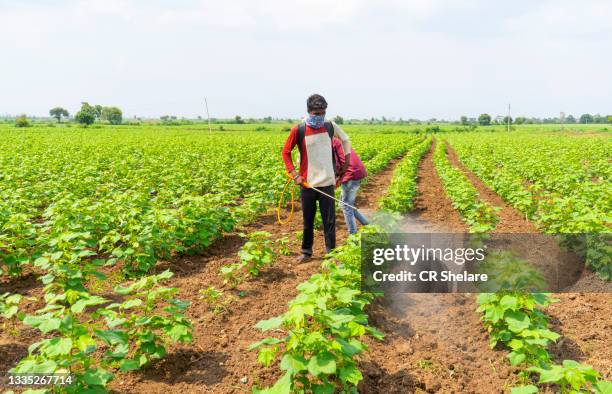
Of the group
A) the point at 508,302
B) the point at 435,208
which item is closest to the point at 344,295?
the point at 508,302

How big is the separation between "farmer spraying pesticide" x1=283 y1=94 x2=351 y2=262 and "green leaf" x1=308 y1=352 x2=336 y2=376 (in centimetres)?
296

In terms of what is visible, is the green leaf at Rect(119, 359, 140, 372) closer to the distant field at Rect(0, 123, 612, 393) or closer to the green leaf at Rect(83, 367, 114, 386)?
the distant field at Rect(0, 123, 612, 393)

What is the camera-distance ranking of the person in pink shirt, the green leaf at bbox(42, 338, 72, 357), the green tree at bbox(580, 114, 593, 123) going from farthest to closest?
the green tree at bbox(580, 114, 593, 123) → the person in pink shirt → the green leaf at bbox(42, 338, 72, 357)

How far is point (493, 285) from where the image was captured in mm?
3844

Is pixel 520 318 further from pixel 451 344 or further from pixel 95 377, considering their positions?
pixel 95 377

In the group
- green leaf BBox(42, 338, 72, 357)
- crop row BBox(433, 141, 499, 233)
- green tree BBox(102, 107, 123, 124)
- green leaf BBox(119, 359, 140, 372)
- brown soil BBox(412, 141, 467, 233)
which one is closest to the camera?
green leaf BBox(42, 338, 72, 357)

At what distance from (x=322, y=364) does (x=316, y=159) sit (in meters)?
3.21

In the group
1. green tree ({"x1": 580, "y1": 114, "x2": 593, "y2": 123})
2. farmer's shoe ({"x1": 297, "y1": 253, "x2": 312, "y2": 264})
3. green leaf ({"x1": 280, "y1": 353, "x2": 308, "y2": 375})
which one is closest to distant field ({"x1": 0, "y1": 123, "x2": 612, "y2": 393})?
green leaf ({"x1": 280, "y1": 353, "x2": 308, "y2": 375})

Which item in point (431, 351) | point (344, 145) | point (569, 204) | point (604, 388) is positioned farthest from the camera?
point (569, 204)

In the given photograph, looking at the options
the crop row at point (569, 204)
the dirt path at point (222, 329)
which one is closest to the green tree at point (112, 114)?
the crop row at point (569, 204)

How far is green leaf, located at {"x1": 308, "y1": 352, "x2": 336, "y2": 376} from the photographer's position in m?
2.40

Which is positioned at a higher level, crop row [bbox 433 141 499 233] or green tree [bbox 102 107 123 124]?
green tree [bbox 102 107 123 124]

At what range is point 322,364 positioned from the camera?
8.04ft

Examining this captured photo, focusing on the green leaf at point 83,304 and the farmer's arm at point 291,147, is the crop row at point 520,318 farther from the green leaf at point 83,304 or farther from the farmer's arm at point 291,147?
the green leaf at point 83,304
